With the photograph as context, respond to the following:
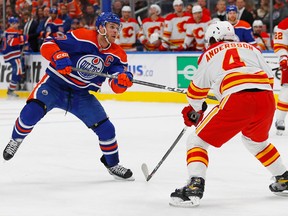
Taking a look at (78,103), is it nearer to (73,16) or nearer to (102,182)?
(102,182)

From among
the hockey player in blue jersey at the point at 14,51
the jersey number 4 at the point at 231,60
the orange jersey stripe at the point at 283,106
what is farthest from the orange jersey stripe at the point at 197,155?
the hockey player in blue jersey at the point at 14,51

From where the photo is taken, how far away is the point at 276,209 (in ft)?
13.5

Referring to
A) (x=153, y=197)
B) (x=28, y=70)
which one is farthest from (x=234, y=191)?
(x=28, y=70)

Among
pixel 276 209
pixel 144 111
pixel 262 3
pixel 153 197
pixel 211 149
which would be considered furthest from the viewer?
pixel 262 3

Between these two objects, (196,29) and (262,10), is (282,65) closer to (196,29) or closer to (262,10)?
(262,10)

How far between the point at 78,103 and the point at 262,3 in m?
6.36

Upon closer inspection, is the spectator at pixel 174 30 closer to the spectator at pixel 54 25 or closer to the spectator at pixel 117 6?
the spectator at pixel 117 6

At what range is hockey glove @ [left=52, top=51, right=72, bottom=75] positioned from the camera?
4.92 metres

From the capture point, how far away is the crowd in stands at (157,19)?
10.8 m

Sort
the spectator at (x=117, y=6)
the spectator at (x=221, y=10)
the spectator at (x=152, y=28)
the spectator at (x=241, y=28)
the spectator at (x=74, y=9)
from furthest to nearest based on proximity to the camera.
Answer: the spectator at (x=74, y=9), the spectator at (x=117, y=6), the spectator at (x=152, y=28), the spectator at (x=221, y=10), the spectator at (x=241, y=28)

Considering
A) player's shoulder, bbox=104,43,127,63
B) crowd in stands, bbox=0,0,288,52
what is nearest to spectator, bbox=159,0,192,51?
crowd in stands, bbox=0,0,288,52

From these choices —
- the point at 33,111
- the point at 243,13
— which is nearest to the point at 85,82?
the point at 33,111

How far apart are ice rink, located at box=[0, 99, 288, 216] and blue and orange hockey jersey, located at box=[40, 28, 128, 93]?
0.63 meters

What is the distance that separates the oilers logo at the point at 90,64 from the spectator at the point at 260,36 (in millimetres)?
5849
